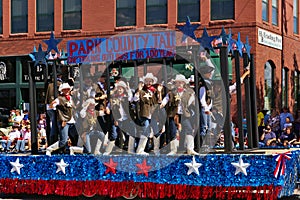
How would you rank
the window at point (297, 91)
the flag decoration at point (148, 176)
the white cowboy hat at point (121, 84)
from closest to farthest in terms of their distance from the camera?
the flag decoration at point (148, 176) < the white cowboy hat at point (121, 84) < the window at point (297, 91)

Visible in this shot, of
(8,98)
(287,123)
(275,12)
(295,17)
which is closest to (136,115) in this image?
(287,123)

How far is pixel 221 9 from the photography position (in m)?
23.7

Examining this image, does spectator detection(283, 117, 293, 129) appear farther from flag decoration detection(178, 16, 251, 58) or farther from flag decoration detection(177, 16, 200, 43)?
flag decoration detection(177, 16, 200, 43)

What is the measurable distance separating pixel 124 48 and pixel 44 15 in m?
16.5

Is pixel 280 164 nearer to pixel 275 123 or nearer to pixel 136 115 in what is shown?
pixel 136 115

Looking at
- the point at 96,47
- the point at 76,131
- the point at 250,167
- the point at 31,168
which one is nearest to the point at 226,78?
the point at 250,167

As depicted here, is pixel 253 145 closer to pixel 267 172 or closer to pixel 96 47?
pixel 267 172

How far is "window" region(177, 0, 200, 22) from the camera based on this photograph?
23.9 metres

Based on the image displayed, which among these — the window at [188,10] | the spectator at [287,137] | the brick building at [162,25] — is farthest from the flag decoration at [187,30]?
the window at [188,10]

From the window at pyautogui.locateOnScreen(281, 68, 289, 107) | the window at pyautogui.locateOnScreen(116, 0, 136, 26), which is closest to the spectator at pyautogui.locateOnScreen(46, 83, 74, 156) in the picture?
the window at pyautogui.locateOnScreen(116, 0, 136, 26)

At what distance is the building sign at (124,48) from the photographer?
406 inches

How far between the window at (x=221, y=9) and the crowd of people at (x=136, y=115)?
12188mm

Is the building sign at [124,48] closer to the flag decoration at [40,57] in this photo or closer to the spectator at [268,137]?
the flag decoration at [40,57]

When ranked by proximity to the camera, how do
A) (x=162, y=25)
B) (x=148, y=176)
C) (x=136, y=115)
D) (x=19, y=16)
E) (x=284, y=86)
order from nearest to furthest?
1. (x=148, y=176)
2. (x=136, y=115)
3. (x=162, y=25)
4. (x=284, y=86)
5. (x=19, y=16)
